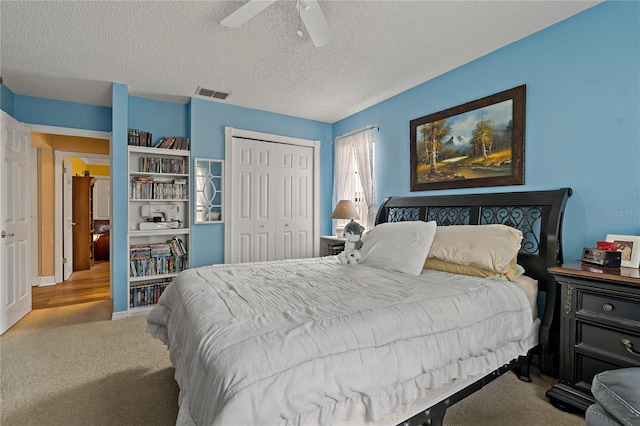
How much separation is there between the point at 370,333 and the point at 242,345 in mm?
545

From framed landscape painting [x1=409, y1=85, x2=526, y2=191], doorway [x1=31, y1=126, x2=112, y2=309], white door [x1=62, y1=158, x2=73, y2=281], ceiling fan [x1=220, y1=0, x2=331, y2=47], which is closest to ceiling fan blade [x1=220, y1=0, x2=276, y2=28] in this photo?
ceiling fan [x1=220, y1=0, x2=331, y2=47]

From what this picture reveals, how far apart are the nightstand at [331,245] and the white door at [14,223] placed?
142 inches

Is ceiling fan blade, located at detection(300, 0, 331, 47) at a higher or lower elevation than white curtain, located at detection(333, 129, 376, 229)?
higher

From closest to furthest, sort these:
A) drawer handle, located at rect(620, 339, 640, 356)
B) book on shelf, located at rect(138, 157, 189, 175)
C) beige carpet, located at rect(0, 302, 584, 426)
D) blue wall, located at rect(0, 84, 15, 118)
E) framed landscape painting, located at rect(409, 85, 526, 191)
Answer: drawer handle, located at rect(620, 339, 640, 356), beige carpet, located at rect(0, 302, 584, 426), framed landscape painting, located at rect(409, 85, 526, 191), blue wall, located at rect(0, 84, 15, 118), book on shelf, located at rect(138, 157, 189, 175)

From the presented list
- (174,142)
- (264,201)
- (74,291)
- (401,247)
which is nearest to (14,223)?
(74,291)

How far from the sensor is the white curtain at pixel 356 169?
13.7 ft

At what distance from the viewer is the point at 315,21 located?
79.9 inches

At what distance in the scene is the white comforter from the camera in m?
1.06

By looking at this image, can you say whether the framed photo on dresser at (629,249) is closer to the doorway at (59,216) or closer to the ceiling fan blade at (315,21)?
the ceiling fan blade at (315,21)

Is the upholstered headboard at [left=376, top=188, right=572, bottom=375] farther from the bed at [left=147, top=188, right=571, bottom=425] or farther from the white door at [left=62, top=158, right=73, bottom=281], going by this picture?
the white door at [left=62, top=158, right=73, bottom=281]

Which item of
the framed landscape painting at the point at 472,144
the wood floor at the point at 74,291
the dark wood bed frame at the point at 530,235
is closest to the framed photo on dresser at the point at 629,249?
the dark wood bed frame at the point at 530,235

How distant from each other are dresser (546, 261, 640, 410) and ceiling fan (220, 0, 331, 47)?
220cm

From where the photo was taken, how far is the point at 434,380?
4.77 ft

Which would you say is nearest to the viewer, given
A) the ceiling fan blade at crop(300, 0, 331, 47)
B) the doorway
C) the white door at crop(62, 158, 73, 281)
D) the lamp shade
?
the ceiling fan blade at crop(300, 0, 331, 47)
